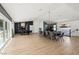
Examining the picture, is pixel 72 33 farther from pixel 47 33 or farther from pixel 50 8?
pixel 50 8

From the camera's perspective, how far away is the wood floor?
8.78 feet

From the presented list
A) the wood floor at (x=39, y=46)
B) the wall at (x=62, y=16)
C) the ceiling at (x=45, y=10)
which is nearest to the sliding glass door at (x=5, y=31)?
the wood floor at (x=39, y=46)

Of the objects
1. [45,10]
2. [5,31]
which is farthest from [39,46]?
[5,31]

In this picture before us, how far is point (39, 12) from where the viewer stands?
282 centimetres

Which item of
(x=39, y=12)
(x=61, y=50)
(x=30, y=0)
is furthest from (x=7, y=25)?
(x=61, y=50)

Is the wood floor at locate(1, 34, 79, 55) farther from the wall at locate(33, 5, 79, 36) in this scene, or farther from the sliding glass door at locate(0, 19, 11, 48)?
the sliding glass door at locate(0, 19, 11, 48)

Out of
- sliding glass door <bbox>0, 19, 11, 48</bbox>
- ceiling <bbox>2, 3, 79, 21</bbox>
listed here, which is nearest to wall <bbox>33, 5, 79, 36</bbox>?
ceiling <bbox>2, 3, 79, 21</bbox>

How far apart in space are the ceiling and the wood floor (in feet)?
1.84

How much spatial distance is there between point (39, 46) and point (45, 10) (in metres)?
0.94

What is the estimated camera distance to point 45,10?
2748 mm

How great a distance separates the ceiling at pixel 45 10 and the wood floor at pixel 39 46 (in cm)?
56

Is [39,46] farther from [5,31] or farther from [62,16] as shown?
[5,31]
